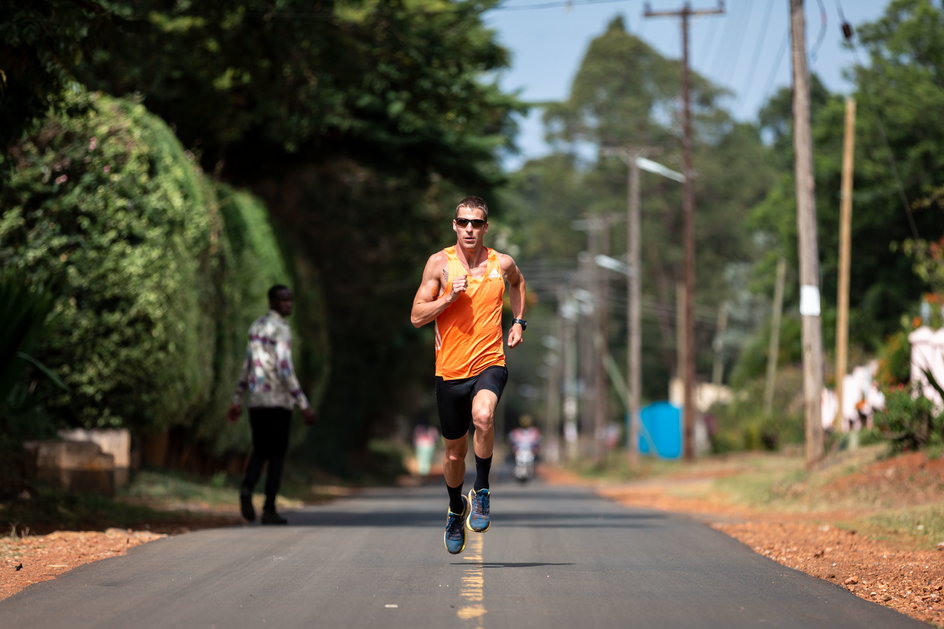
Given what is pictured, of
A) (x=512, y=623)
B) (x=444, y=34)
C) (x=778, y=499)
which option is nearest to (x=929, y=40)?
(x=444, y=34)

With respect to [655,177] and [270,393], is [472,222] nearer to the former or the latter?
[270,393]

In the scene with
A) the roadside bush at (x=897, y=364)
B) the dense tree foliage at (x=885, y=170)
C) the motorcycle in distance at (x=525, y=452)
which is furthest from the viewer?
the motorcycle in distance at (x=525, y=452)

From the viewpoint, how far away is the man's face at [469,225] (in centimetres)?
983

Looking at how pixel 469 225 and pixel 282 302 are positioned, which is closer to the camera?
pixel 469 225

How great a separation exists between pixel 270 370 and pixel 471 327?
4.58 meters

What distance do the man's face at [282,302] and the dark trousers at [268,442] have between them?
0.90m

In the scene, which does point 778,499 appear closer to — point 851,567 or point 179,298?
point 179,298

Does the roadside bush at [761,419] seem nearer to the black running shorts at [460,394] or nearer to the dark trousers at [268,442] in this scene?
the dark trousers at [268,442]

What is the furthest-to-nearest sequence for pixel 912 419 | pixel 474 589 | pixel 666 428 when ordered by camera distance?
1. pixel 666 428
2. pixel 912 419
3. pixel 474 589

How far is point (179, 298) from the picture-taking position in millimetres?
17594

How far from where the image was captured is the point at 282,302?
14.2m

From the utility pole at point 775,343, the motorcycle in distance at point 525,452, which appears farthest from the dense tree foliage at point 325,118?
the utility pole at point 775,343

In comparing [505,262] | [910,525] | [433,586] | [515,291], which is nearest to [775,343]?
[910,525]

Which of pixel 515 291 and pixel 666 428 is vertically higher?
pixel 515 291
